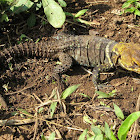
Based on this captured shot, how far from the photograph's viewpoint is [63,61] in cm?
521

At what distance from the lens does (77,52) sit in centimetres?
538

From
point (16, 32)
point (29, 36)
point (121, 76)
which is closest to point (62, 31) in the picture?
point (29, 36)

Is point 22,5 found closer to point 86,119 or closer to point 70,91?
point 70,91

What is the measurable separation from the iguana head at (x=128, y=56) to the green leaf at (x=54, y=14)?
1.61 metres

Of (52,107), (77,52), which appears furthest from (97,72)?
(52,107)

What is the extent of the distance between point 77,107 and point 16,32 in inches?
120

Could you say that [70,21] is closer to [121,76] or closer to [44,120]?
[121,76]

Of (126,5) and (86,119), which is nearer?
(86,119)

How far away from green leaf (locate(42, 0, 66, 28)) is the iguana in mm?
564

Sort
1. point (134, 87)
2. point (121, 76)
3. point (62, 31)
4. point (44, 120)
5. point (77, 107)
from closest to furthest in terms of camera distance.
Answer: point (44, 120), point (77, 107), point (134, 87), point (121, 76), point (62, 31)

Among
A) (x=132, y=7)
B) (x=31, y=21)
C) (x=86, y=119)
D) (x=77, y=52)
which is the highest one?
(x=132, y=7)

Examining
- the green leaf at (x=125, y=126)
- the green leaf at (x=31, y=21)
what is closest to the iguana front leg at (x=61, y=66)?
the green leaf at (x=31, y=21)

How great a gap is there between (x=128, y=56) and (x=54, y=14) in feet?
7.32

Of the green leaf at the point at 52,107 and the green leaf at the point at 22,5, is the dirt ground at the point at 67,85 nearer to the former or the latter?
the green leaf at the point at 52,107
